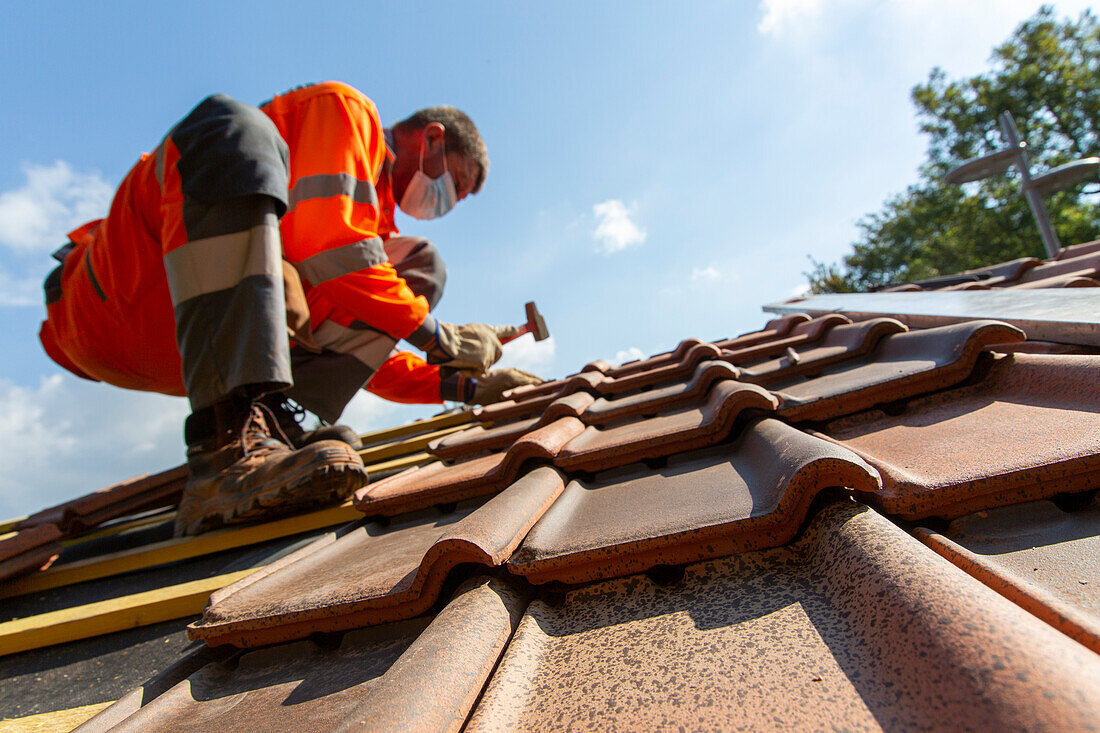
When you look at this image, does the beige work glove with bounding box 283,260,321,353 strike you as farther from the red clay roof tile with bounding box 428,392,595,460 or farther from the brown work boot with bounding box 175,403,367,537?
the red clay roof tile with bounding box 428,392,595,460

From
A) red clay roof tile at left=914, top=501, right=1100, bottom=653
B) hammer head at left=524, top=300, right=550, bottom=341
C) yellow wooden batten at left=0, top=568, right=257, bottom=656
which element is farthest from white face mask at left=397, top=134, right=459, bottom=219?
red clay roof tile at left=914, top=501, right=1100, bottom=653

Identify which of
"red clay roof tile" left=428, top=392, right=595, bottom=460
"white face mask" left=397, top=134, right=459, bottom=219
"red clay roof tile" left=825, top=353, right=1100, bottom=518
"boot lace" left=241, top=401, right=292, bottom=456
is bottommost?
"red clay roof tile" left=825, top=353, right=1100, bottom=518

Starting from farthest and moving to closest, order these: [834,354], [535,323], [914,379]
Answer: [535,323] → [834,354] → [914,379]

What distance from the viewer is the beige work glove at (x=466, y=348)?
10.3 ft

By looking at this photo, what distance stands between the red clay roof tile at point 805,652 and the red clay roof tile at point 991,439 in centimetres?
14

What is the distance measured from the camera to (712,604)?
649mm

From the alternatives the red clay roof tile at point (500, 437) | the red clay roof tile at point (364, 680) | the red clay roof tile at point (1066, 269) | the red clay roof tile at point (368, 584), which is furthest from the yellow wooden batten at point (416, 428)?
the red clay roof tile at point (1066, 269)

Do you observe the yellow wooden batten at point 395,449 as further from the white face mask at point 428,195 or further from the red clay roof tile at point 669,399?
the white face mask at point 428,195

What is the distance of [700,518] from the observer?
2.41 feet

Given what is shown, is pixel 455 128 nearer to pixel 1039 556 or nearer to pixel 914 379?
pixel 914 379

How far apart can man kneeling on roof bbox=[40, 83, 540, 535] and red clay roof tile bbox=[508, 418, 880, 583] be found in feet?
3.56

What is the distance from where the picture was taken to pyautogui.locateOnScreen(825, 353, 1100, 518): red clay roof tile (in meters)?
0.66

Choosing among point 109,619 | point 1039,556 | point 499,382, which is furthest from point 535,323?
point 1039,556

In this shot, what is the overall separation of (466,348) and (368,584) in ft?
8.54
